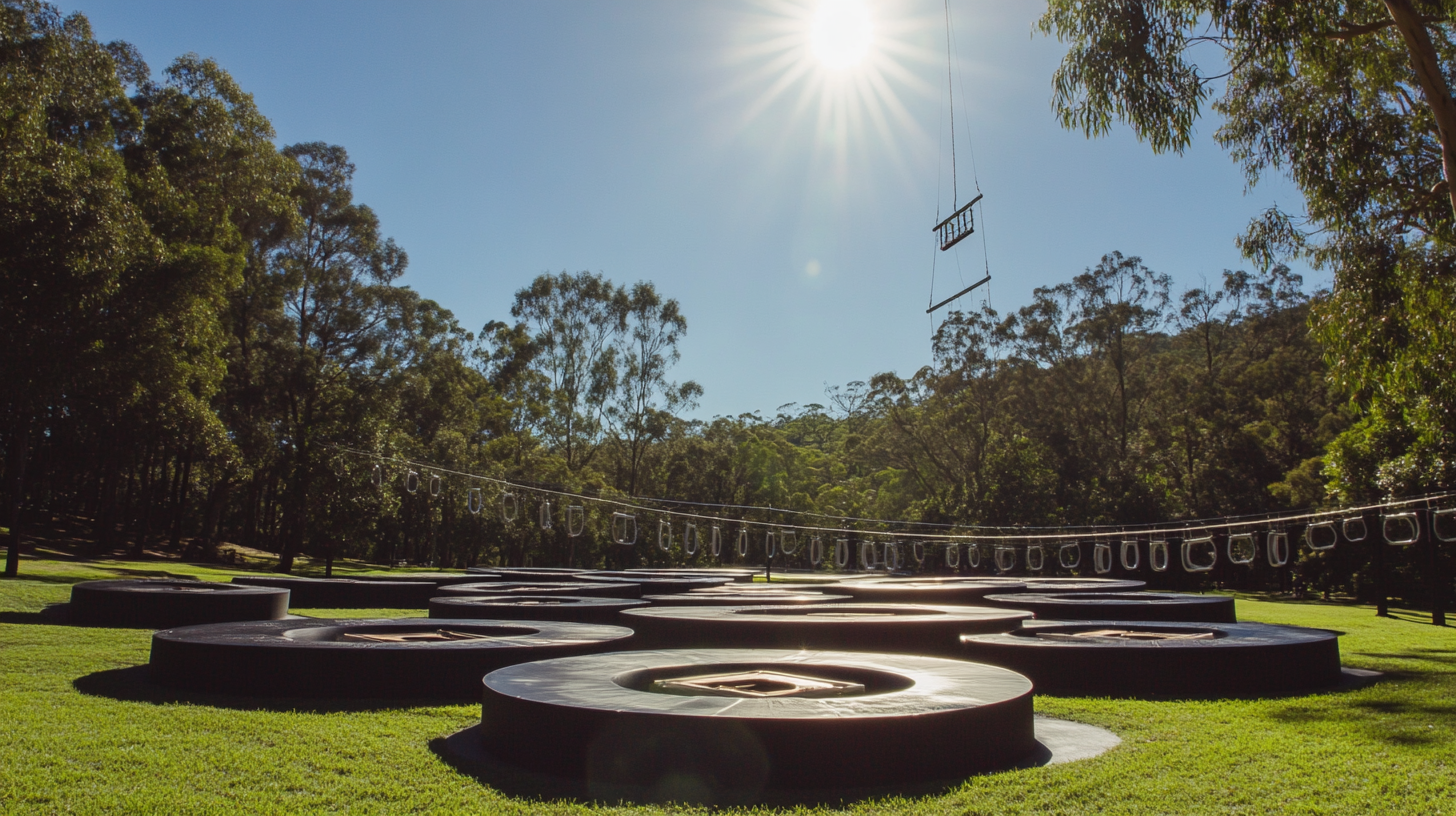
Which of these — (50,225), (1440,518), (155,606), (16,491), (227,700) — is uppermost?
(50,225)

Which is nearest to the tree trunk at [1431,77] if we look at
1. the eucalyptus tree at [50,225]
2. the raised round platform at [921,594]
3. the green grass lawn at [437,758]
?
the green grass lawn at [437,758]

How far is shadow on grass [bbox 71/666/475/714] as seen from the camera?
8.02 m

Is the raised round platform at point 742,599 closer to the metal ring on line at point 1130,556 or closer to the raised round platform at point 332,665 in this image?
the raised round platform at point 332,665

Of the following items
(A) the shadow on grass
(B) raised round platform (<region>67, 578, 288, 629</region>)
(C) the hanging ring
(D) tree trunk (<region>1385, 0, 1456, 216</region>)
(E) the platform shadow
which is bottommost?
(A) the shadow on grass

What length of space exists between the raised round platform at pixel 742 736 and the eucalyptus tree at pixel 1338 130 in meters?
7.00

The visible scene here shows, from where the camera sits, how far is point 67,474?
46.0m

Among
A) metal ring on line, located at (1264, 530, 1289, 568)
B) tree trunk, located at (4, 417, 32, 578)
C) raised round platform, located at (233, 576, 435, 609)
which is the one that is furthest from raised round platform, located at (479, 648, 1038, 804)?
tree trunk, located at (4, 417, 32, 578)

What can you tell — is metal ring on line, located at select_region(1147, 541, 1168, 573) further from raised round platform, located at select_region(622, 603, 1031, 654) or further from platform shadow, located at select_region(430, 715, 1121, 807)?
platform shadow, located at select_region(430, 715, 1121, 807)

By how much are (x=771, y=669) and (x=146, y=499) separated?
36.6m

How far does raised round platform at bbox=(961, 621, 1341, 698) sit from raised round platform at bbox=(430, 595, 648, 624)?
6556 millimetres

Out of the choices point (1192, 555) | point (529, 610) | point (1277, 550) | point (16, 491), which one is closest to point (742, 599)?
point (529, 610)

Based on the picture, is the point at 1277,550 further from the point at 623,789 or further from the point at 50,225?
the point at 50,225

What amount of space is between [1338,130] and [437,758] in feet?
Answer: 45.0

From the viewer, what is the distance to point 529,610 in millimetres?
13656
